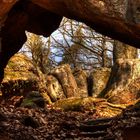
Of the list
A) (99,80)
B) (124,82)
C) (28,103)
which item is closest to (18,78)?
(28,103)

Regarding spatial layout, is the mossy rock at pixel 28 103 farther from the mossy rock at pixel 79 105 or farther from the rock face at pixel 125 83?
the rock face at pixel 125 83

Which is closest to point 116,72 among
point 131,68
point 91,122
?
point 131,68

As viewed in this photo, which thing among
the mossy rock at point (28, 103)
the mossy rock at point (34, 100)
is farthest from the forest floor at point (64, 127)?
the mossy rock at point (34, 100)

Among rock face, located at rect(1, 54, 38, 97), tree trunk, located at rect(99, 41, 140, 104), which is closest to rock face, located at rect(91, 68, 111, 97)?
tree trunk, located at rect(99, 41, 140, 104)

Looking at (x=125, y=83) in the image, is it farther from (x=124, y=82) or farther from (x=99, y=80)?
(x=99, y=80)

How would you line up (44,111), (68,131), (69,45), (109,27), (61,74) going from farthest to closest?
(69,45) < (61,74) < (44,111) < (68,131) < (109,27)

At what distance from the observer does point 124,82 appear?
16.7 meters

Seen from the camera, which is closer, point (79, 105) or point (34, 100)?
point (79, 105)

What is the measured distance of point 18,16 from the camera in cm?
1122

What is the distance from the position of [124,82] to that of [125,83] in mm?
61

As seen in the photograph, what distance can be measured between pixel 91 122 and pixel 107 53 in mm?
16899

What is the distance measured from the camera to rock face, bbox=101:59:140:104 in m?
16.2

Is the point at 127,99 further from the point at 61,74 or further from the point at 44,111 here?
the point at 61,74

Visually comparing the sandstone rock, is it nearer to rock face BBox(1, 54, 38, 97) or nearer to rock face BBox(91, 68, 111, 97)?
rock face BBox(91, 68, 111, 97)
